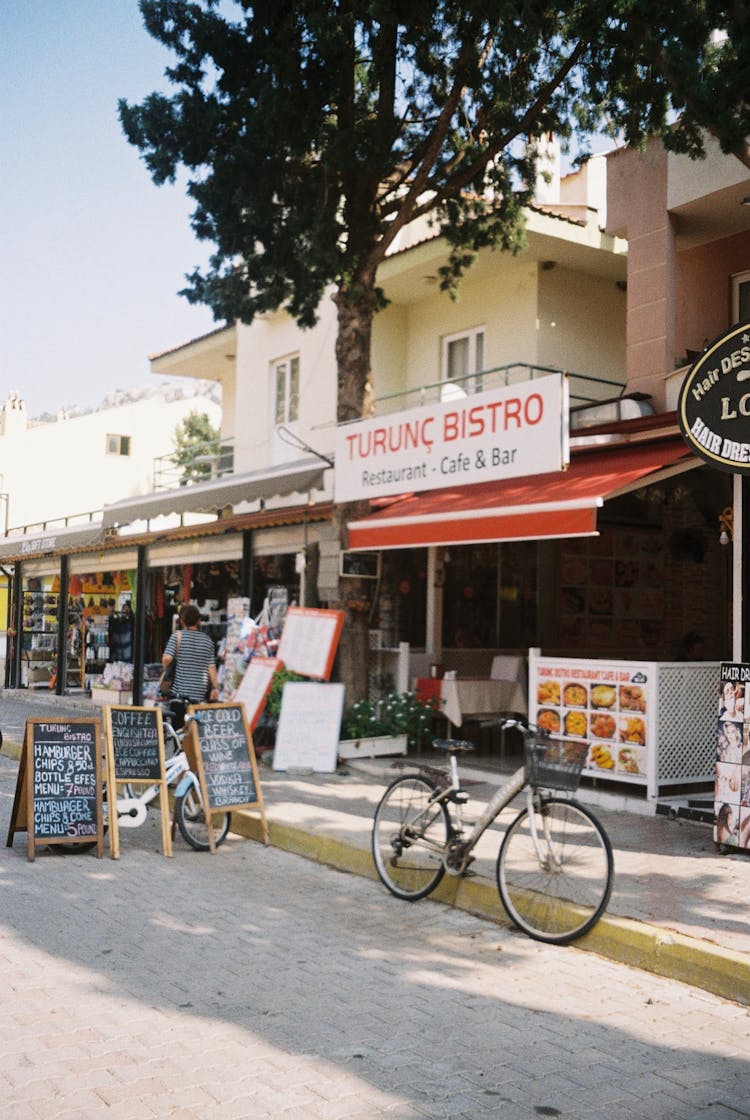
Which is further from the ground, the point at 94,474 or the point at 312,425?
the point at 94,474

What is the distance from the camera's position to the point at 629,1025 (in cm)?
465

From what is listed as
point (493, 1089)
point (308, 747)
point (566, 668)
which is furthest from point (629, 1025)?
point (308, 747)

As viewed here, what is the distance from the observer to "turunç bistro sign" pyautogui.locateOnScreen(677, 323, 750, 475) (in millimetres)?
7426

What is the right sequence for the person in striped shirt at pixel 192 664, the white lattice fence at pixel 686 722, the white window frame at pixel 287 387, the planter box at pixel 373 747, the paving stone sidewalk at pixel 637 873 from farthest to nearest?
the white window frame at pixel 287 387 → the planter box at pixel 373 747 → the person in striped shirt at pixel 192 664 → the white lattice fence at pixel 686 722 → the paving stone sidewalk at pixel 637 873

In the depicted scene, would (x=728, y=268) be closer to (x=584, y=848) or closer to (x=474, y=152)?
(x=474, y=152)

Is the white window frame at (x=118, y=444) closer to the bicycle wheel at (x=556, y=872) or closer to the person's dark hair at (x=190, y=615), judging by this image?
the person's dark hair at (x=190, y=615)

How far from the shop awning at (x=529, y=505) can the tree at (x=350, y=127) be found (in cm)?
180

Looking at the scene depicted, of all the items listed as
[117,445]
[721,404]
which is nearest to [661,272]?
[721,404]

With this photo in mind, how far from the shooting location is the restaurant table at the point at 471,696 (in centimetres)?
1262

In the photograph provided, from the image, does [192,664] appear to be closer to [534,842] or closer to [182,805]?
[182,805]

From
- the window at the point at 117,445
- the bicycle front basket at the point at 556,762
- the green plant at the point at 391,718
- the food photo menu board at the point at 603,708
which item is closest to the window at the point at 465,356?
the green plant at the point at 391,718

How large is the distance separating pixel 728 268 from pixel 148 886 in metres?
9.32

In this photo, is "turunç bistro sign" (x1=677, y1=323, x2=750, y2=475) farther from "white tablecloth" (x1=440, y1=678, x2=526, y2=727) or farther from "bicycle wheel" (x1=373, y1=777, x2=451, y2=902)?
"white tablecloth" (x1=440, y1=678, x2=526, y2=727)

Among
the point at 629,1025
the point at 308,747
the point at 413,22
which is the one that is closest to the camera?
the point at 629,1025
